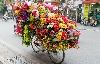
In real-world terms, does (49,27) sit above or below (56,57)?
above

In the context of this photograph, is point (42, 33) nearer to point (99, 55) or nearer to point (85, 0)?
point (99, 55)

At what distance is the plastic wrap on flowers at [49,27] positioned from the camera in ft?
22.0

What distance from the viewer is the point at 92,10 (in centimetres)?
2959

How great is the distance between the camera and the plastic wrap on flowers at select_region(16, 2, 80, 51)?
6.71 m

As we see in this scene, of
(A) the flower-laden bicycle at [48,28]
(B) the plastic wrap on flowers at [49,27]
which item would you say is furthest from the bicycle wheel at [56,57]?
(B) the plastic wrap on flowers at [49,27]

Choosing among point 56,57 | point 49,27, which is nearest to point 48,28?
point 49,27

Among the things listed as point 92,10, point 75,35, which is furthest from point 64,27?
point 92,10

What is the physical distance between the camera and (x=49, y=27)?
688 centimetres

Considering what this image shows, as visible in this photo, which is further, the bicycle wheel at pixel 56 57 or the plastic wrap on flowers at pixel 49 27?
the bicycle wheel at pixel 56 57

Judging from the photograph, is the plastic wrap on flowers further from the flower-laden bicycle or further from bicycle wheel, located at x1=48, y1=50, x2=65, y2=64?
bicycle wheel, located at x1=48, y1=50, x2=65, y2=64

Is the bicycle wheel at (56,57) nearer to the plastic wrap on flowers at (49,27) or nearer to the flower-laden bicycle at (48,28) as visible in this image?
the flower-laden bicycle at (48,28)

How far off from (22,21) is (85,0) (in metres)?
23.0

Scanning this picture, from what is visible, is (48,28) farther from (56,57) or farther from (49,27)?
(56,57)

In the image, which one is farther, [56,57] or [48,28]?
[56,57]
